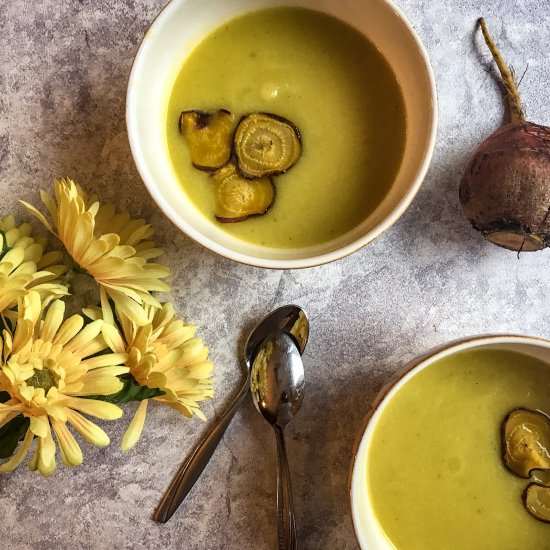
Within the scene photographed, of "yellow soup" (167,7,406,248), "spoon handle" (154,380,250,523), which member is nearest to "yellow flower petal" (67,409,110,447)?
"spoon handle" (154,380,250,523)

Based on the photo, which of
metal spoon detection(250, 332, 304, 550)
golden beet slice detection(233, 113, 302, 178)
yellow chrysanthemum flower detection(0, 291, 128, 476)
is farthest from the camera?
metal spoon detection(250, 332, 304, 550)

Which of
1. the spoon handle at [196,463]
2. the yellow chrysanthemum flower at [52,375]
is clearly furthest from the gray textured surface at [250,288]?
the yellow chrysanthemum flower at [52,375]

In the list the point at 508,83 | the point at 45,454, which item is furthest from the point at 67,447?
the point at 508,83

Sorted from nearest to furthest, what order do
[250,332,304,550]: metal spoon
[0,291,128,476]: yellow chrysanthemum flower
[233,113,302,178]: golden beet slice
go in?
1. [0,291,128,476]: yellow chrysanthemum flower
2. [233,113,302,178]: golden beet slice
3. [250,332,304,550]: metal spoon

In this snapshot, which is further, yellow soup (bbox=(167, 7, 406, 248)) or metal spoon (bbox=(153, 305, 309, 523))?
metal spoon (bbox=(153, 305, 309, 523))

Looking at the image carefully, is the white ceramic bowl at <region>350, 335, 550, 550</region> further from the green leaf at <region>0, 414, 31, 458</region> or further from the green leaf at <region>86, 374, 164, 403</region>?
the green leaf at <region>0, 414, 31, 458</region>

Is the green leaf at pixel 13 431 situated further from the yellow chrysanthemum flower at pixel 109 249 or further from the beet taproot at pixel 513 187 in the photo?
the beet taproot at pixel 513 187

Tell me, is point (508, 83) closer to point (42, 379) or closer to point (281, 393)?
point (281, 393)

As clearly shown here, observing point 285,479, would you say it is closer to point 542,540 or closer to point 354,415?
point 354,415
